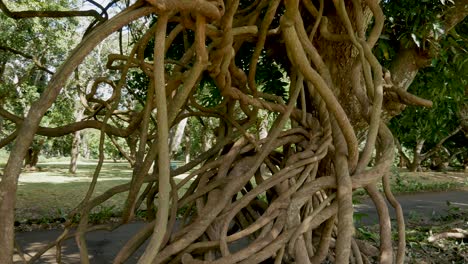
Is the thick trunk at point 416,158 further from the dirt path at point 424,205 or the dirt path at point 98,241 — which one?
the dirt path at point 98,241

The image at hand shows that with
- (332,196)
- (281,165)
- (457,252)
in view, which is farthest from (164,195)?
(457,252)

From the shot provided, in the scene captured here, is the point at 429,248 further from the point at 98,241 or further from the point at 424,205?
the point at 424,205

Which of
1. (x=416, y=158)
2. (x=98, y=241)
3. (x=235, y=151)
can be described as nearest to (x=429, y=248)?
(x=235, y=151)

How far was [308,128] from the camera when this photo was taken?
2.09 metres

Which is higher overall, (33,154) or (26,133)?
(33,154)

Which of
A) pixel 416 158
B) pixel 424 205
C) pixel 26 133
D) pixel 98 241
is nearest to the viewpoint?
pixel 26 133

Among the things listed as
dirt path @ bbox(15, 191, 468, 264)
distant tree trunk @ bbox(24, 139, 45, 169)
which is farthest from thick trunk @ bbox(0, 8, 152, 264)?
distant tree trunk @ bbox(24, 139, 45, 169)

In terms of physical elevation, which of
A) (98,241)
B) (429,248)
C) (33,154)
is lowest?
(98,241)

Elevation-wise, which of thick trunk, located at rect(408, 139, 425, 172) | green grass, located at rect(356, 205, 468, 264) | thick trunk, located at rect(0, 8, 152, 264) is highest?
thick trunk, located at rect(408, 139, 425, 172)

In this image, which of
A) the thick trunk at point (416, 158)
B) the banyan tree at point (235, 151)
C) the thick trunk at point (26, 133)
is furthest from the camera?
the thick trunk at point (416, 158)

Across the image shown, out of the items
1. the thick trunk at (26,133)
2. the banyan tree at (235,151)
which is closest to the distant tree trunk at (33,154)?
the banyan tree at (235,151)

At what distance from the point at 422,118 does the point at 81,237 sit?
3.99 metres

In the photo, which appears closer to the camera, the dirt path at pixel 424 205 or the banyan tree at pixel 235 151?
the banyan tree at pixel 235 151

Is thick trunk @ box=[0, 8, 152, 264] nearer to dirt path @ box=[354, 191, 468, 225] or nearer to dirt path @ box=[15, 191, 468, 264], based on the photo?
dirt path @ box=[15, 191, 468, 264]
